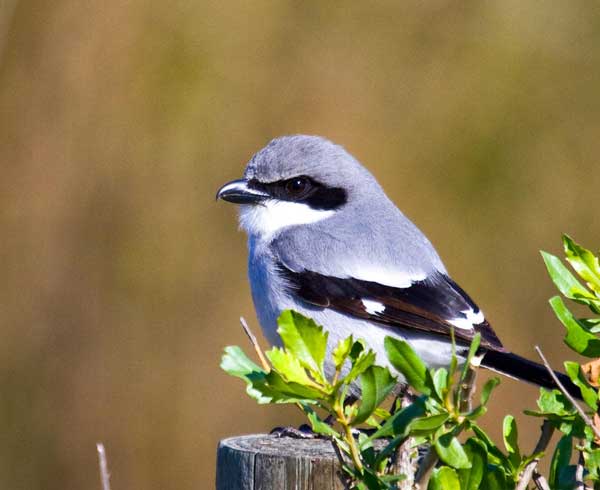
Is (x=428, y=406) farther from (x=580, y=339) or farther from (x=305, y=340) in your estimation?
(x=580, y=339)

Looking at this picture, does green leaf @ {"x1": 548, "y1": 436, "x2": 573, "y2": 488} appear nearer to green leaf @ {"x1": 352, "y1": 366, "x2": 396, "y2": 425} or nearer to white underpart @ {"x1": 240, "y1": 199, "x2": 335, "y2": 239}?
green leaf @ {"x1": 352, "y1": 366, "x2": 396, "y2": 425}

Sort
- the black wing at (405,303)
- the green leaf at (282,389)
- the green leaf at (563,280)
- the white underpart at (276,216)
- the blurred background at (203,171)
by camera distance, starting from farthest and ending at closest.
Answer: the blurred background at (203,171)
the white underpart at (276,216)
the black wing at (405,303)
the green leaf at (563,280)
the green leaf at (282,389)

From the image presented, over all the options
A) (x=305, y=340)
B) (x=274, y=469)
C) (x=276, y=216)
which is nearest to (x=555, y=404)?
(x=305, y=340)

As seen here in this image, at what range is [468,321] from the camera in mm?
3348

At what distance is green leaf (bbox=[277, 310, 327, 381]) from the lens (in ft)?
4.80

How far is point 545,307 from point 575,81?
1.45 meters

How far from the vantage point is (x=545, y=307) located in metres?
5.78

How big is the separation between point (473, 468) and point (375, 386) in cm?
21

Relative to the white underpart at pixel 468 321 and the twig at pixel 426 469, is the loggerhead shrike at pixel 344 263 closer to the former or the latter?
the white underpart at pixel 468 321

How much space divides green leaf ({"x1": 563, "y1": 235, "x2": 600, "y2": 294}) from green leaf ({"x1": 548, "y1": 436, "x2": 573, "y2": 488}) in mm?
286

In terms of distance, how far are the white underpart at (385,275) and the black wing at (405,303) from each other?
2cm

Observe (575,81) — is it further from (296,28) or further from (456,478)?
(456,478)

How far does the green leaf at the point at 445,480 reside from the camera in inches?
58.2

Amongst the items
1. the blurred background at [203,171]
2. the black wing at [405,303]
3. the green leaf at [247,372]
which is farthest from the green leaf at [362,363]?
the blurred background at [203,171]
